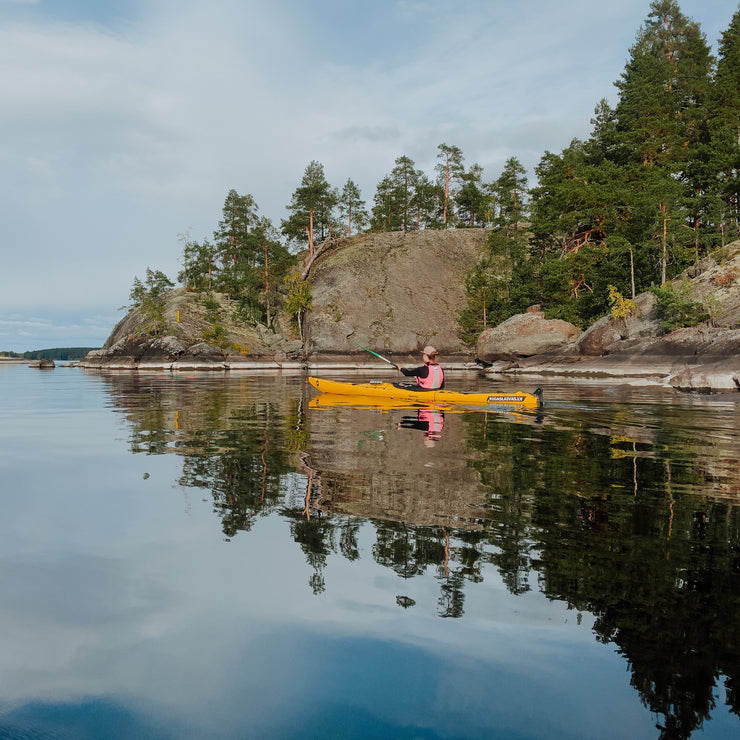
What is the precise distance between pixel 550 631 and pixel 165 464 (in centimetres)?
618

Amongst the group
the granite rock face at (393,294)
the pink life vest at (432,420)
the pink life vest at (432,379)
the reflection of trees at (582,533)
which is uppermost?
the granite rock face at (393,294)

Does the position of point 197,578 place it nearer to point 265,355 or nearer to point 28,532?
point 28,532

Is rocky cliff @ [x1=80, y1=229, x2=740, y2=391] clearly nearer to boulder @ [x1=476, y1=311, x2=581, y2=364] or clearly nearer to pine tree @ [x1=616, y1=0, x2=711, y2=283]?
boulder @ [x1=476, y1=311, x2=581, y2=364]

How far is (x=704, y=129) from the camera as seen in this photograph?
149ft

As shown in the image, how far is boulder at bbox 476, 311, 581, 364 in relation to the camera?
41.4 metres

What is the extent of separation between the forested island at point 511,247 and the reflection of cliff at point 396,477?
21.3 metres

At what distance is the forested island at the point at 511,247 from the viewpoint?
3709 centimetres

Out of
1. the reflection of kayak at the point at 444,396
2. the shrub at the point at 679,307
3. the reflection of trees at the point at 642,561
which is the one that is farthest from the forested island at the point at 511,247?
the reflection of trees at the point at 642,561

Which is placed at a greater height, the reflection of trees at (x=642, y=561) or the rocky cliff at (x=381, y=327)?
the rocky cliff at (x=381, y=327)

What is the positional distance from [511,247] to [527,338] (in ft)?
85.1

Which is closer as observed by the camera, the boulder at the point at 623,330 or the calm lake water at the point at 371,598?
the calm lake water at the point at 371,598

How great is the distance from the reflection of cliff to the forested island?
69.9ft

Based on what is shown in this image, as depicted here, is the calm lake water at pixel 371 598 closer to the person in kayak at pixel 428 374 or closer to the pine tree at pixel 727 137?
the person in kayak at pixel 428 374

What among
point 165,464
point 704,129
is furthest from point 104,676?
point 704,129
